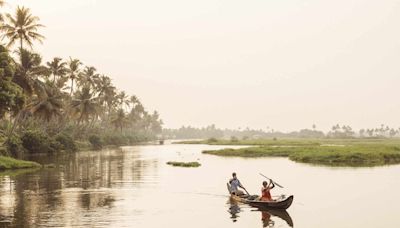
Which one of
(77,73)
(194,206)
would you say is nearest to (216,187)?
(194,206)

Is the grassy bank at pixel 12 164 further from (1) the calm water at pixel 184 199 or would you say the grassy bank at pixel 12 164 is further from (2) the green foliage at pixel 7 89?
(2) the green foliage at pixel 7 89

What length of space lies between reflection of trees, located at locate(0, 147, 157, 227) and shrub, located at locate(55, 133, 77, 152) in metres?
26.6

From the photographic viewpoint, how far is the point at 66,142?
73.1m

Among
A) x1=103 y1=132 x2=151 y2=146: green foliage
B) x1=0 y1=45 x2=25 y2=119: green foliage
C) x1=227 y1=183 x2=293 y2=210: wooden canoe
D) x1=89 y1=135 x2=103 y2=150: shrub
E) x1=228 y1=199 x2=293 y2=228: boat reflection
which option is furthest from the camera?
x1=103 y1=132 x2=151 y2=146: green foliage

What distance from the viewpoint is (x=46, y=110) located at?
60.0 metres

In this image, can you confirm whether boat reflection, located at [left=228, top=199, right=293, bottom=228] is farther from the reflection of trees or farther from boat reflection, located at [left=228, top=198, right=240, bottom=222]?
the reflection of trees

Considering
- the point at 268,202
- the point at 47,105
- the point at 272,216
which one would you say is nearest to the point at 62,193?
the point at 268,202

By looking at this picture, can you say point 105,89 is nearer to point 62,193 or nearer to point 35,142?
point 35,142

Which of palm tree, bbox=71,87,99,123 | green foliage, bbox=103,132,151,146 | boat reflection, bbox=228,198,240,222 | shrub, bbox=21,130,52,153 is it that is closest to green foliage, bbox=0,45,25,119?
shrub, bbox=21,130,52,153

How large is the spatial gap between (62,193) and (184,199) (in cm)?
772

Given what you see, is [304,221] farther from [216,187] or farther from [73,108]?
[73,108]

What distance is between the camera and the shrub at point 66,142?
237ft

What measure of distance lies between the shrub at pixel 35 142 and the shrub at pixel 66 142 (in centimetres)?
734

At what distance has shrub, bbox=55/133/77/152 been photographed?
72381 mm
